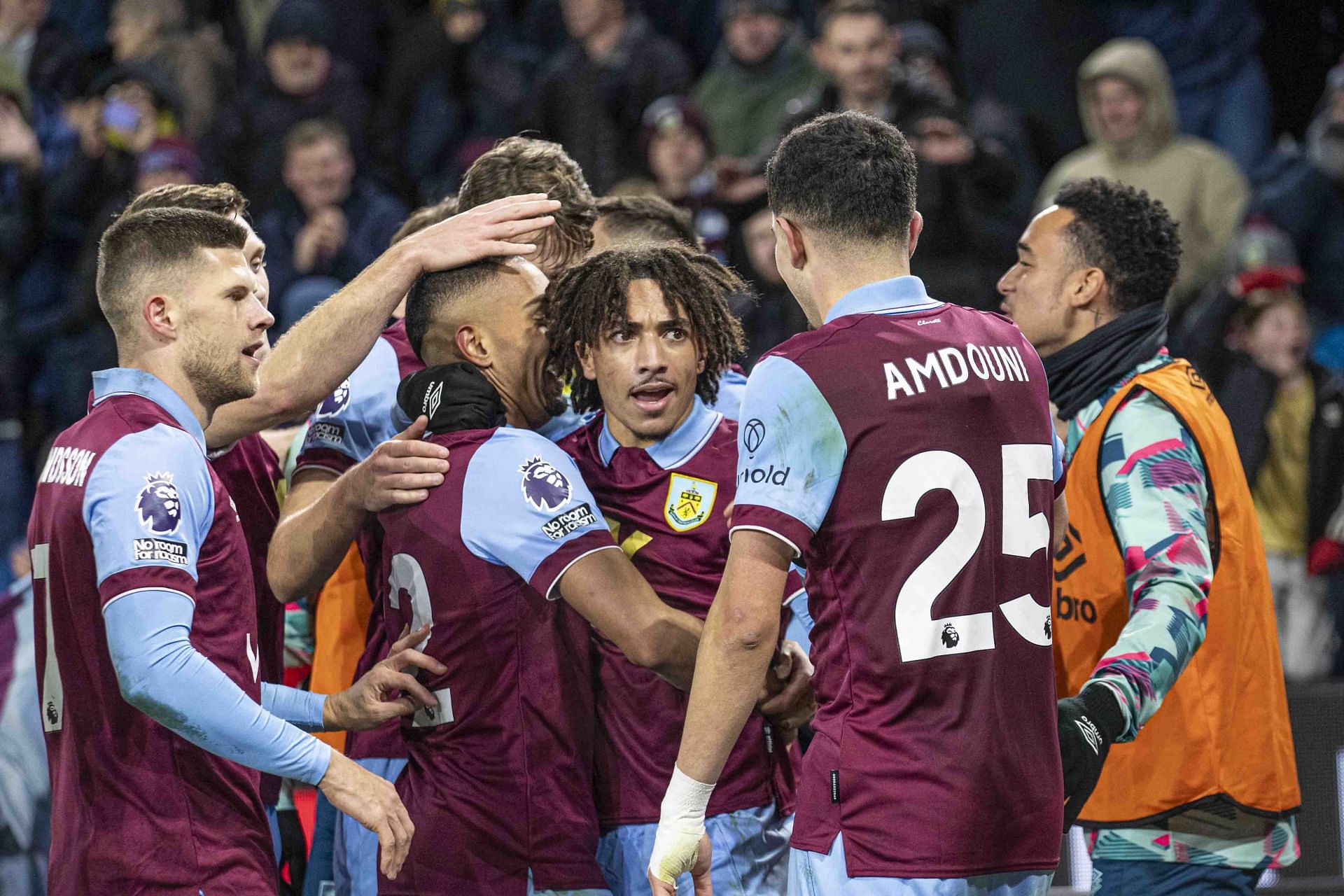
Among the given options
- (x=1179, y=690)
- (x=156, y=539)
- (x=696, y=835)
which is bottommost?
(x=696, y=835)

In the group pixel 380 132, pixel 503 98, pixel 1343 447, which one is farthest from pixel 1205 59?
pixel 380 132

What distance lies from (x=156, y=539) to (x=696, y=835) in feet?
4.15

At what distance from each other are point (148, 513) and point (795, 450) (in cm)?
133

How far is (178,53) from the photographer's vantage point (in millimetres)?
11320

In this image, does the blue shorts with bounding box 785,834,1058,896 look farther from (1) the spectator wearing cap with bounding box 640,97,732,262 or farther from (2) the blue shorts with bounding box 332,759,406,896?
(1) the spectator wearing cap with bounding box 640,97,732,262

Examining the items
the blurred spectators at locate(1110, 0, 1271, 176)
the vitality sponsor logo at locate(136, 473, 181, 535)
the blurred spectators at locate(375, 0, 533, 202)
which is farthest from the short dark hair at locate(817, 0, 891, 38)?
the vitality sponsor logo at locate(136, 473, 181, 535)

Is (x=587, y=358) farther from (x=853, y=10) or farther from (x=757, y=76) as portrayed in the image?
(x=757, y=76)

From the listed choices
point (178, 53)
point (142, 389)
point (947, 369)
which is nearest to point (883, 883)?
point (947, 369)

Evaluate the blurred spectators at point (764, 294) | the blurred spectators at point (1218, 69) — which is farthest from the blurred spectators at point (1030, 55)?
the blurred spectators at point (764, 294)

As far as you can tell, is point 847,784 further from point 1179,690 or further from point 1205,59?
point 1205,59

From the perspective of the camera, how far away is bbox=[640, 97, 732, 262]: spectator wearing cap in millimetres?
8188

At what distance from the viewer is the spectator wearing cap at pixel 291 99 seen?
34.2 ft

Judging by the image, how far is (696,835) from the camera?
127 inches

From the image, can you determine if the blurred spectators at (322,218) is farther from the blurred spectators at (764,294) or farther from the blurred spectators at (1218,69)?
the blurred spectators at (1218,69)
